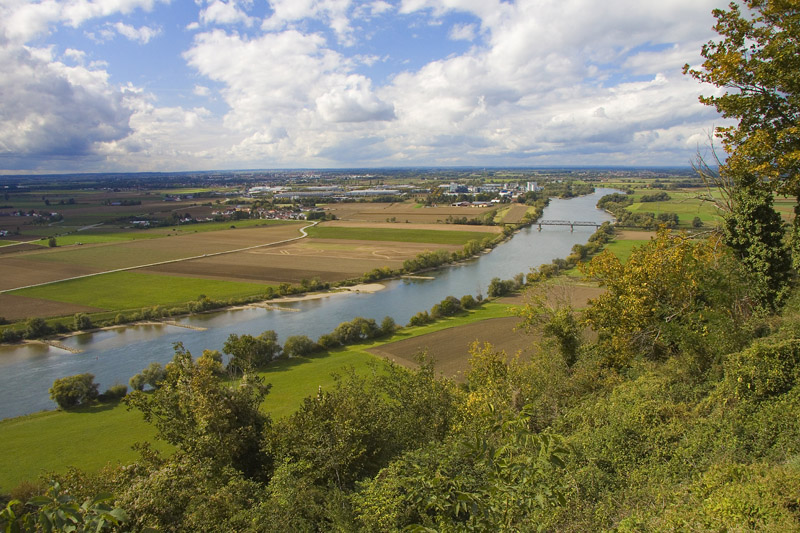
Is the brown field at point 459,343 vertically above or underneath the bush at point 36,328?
underneath

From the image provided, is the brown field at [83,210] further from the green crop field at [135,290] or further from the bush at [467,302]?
the bush at [467,302]

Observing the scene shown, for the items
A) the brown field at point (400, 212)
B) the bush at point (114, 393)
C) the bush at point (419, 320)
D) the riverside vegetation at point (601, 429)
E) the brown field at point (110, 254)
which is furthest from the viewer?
the brown field at point (400, 212)

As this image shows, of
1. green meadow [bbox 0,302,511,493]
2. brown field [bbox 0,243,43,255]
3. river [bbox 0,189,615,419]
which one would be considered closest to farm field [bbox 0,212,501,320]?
brown field [bbox 0,243,43,255]

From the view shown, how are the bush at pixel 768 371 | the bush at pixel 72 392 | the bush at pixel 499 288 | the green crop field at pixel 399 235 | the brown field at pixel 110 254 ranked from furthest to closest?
1. the green crop field at pixel 399 235
2. the brown field at pixel 110 254
3. the bush at pixel 499 288
4. the bush at pixel 72 392
5. the bush at pixel 768 371

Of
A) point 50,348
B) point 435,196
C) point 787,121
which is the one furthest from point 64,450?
point 435,196

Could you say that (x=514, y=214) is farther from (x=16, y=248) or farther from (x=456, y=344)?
(x=16, y=248)

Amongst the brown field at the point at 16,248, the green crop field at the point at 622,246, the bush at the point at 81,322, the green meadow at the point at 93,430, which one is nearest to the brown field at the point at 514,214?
the green crop field at the point at 622,246

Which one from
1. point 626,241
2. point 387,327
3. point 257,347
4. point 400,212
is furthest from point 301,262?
point 400,212
